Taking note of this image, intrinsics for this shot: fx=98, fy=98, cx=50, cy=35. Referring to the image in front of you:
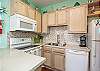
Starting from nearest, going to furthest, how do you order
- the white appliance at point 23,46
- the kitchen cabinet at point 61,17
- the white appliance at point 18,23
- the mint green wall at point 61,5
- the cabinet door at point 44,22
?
the white appliance at point 18,23 → the white appliance at point 23,46 → the kitchen cabinet at point 61,17 → the mint green wall at point 61,5 → the cabinet door at point 44,22

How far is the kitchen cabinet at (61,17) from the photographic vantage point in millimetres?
3384

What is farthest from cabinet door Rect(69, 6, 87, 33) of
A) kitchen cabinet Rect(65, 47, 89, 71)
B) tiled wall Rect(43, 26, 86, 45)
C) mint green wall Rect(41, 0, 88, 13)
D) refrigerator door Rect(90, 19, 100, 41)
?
kitchen cabinet Rect(65, 47, 89, 71)

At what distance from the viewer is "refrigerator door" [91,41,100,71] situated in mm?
2227

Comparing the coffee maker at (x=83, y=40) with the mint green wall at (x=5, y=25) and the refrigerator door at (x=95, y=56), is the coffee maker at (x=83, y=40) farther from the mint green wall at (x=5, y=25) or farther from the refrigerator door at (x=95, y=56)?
the mint green wall at (x=5, y=25)

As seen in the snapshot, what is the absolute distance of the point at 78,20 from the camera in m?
3.07

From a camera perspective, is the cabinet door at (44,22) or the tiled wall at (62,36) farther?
the cabinet door at (44,22)

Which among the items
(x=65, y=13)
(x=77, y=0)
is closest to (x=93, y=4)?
(x=77, y=0)

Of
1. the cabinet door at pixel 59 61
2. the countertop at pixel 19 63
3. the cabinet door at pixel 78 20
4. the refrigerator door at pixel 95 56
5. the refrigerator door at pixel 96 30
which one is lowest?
the cabinet door at pixel 59 61

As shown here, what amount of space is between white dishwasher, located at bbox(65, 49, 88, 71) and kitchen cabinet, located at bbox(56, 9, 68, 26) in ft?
3.52

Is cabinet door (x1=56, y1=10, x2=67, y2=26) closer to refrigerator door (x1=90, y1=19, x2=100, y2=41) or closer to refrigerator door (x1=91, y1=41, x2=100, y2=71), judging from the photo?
refrigerator door (x1=90, y1=19, x2=100, y2=41)

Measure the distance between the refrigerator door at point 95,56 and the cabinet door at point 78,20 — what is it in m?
0.78

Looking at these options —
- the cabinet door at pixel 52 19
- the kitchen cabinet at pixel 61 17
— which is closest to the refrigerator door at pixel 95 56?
the kitchen cabinet at pixel 61 17

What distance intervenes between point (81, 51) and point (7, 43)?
196 centimetres

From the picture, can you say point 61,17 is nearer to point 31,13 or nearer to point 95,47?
point 31,13
